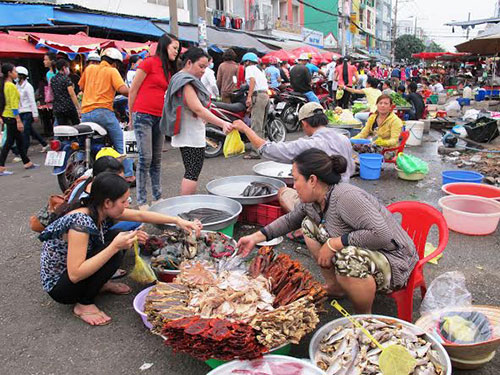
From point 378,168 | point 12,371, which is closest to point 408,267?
point 12,371

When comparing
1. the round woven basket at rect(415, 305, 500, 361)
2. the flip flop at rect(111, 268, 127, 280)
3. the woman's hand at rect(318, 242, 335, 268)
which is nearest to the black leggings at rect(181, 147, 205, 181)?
the flip flop at rect(111, 268, 127, 280)

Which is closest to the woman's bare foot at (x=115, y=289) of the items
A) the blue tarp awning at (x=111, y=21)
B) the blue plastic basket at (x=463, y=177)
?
the blue plastic basket at (x=463, y=177)

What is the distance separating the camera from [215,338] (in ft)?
5.80

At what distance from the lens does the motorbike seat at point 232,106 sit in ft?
24.3

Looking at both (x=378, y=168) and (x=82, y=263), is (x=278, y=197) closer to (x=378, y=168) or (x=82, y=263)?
(x=82, y=263)

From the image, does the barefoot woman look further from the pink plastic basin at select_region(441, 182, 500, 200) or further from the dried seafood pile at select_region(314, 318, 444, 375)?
the pink plastic basin at select_region(441, 182, 500, 200)

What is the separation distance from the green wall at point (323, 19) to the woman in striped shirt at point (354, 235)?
41826 mm

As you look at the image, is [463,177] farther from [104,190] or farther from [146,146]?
[104,190]

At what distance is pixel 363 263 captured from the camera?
2.21 m

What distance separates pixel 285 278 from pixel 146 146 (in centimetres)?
257

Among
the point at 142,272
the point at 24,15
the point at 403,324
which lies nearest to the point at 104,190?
the point at 142,272

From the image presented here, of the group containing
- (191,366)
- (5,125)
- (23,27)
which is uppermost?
(23,27)

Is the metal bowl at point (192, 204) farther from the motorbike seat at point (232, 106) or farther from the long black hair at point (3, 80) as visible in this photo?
the long black hair at point (3, 80)

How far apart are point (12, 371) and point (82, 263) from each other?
74 cm
